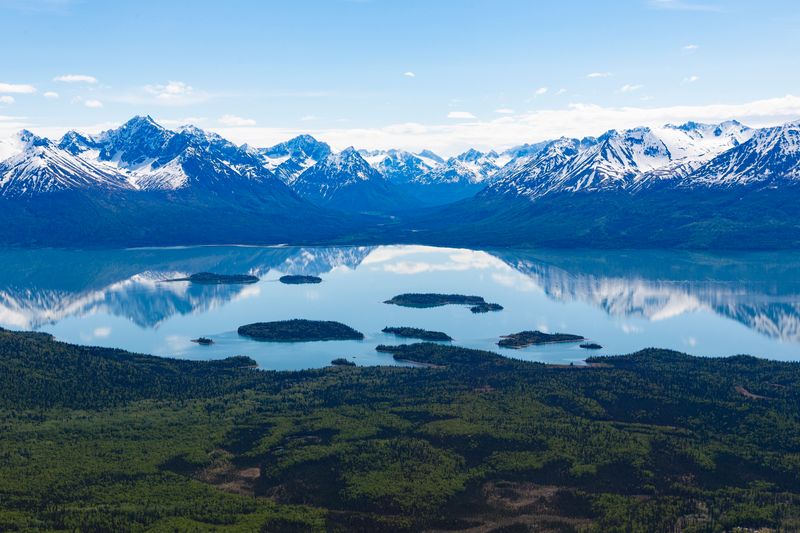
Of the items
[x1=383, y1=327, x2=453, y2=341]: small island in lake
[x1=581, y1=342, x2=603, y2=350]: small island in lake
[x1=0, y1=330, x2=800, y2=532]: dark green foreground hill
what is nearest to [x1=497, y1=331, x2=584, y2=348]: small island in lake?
[x1=581, y1=342, x2=603, y2=350]: small island in lake

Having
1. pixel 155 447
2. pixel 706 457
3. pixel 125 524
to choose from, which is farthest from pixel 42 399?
pixel 706 457

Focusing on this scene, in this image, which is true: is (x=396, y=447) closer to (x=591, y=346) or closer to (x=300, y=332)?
(x=591, y=346)

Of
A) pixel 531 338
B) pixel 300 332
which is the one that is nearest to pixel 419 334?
pixel 531 338

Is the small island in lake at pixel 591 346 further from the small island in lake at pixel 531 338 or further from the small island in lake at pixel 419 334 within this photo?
the small island in lake at pixel 419 334

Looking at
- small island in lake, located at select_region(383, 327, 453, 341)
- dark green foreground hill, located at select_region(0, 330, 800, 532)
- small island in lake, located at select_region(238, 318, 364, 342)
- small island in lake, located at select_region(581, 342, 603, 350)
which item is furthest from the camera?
small island in lake, located at select_region(238, 318, 364, 342)

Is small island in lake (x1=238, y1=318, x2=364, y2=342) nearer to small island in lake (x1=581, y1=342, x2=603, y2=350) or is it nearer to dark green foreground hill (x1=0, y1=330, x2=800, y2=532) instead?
dark green foreground hill (x1=0, y1=330, x2=800, y2=532)

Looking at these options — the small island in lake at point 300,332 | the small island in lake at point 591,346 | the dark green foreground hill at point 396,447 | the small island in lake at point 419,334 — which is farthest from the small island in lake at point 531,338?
the small island in lake at point 300,332
